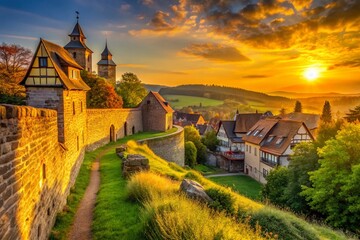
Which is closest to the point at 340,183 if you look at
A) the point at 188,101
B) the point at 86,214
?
the point at 86,214

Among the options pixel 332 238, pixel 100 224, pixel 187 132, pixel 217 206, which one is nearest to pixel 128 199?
pixel 100 224

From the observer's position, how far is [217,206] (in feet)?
33.1

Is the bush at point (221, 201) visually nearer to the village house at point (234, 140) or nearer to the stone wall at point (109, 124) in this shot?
the stone wall at point (109, 124)

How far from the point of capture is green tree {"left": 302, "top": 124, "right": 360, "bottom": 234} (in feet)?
56.5

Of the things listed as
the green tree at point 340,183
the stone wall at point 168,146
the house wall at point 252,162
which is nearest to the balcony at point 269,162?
the house wall at point 252,162

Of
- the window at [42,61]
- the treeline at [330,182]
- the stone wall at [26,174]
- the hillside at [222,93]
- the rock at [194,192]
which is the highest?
the hillside at [222,93]

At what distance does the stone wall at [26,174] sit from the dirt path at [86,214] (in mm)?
921

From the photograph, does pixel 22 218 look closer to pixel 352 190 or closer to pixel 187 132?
pixel 352 190

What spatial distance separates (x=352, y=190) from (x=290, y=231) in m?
10.5

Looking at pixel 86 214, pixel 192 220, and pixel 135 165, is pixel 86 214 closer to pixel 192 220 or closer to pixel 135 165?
pixel 135 165

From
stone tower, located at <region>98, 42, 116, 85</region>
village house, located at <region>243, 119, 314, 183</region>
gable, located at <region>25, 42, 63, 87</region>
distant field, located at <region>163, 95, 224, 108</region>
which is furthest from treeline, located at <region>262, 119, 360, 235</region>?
distant field, located at <region>163, 95, 224, 108</region>

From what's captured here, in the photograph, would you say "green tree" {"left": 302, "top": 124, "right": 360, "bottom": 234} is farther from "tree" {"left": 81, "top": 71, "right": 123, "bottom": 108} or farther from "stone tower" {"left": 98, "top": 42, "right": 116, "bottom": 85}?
"stone tower" {"left": 98, "top": 42, "right": 116, "bottom": 85}

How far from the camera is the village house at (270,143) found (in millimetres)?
34672

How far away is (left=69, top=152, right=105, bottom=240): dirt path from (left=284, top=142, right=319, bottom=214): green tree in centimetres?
1549
